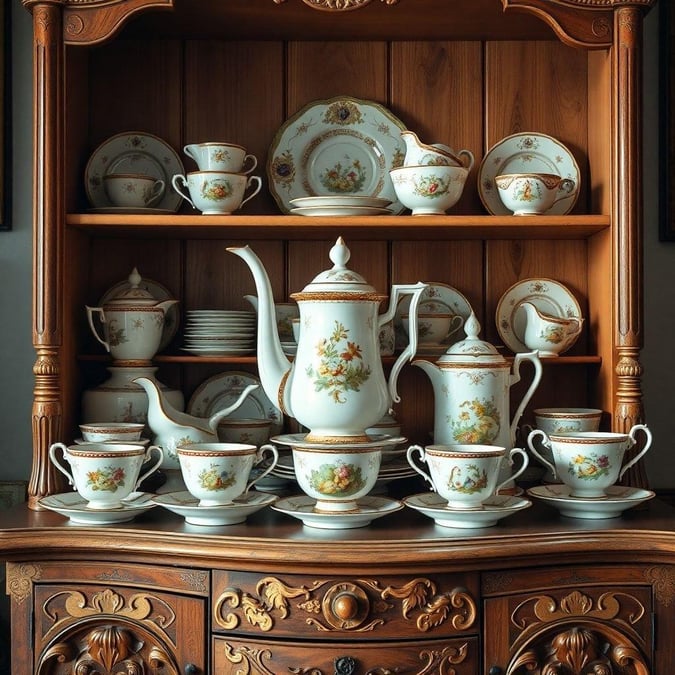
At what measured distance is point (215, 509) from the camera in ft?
5.41

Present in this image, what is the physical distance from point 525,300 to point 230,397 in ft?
2.21

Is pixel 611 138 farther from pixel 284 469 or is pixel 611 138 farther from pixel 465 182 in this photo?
pixel 284 469

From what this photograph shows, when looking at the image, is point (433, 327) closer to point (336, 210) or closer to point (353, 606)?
point (336, 210)

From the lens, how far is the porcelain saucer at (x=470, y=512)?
1.64m

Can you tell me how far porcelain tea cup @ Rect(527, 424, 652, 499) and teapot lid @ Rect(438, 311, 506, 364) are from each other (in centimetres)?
21

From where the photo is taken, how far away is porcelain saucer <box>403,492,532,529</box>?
1.64 m

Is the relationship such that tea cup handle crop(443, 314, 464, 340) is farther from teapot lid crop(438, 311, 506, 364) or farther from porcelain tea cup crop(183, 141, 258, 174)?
porcelain tea cup crop(183, 141, 258, 174)

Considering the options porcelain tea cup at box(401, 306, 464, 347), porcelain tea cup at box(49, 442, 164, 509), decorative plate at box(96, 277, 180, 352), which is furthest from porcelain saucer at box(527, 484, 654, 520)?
decorative plate at box(96, 277, 180, 352)

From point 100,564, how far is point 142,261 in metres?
0.75

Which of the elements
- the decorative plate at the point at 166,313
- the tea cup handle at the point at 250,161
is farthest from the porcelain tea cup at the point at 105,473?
the tea cup handle at the point at 250,161

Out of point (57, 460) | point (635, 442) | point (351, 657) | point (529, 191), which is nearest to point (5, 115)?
point (57, 460)

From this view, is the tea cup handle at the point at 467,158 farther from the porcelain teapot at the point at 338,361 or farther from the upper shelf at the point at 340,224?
the porcelain teapot at the point at 338,361

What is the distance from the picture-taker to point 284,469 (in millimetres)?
1924

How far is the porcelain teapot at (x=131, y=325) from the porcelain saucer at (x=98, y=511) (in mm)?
350
